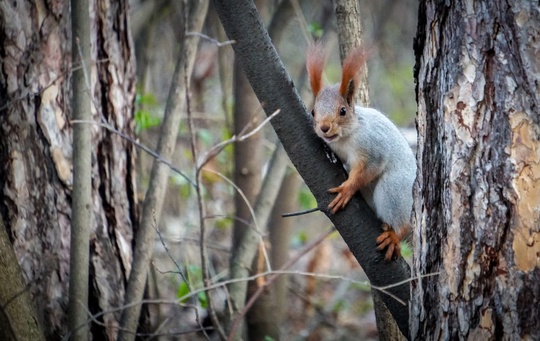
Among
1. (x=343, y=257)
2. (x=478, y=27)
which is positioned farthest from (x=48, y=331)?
(x=343, y=257)

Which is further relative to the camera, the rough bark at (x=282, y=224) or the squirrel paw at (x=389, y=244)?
the rough bark at (x=282, y=224)

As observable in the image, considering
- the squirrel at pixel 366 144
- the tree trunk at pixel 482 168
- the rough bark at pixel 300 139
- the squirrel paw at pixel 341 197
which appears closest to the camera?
the tree trunk at pixel 482 168

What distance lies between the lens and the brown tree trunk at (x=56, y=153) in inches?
107

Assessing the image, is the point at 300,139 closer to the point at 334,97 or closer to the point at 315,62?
the point at 315,62

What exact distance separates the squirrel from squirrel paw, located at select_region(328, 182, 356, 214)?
0.51ft

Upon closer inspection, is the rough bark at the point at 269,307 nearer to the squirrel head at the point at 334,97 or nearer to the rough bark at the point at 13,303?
the squirrel head at the point at 334,97

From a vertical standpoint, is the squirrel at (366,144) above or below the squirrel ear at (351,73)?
below

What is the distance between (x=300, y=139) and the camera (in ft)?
7.02

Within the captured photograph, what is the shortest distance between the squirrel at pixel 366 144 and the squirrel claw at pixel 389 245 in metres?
0.07

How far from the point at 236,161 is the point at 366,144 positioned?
4.25 ft

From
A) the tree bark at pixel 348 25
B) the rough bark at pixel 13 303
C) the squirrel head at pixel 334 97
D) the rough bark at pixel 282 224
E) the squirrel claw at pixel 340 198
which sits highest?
the tree bark at pixel 348 25

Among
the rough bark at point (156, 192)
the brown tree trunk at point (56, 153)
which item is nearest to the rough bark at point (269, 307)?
the rough bark at point (156, 192)

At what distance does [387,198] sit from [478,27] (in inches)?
43.9

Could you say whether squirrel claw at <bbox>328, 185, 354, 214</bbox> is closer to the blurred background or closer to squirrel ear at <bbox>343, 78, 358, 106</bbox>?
squirrel ear at <bbox>343, 78, 358, 106</bbox>
